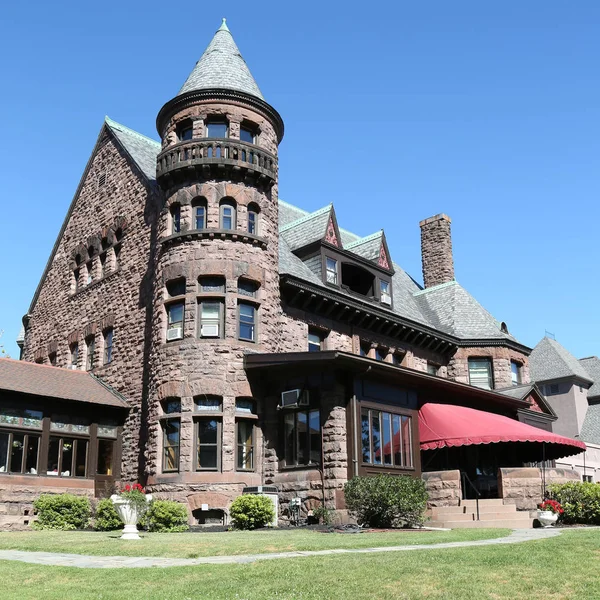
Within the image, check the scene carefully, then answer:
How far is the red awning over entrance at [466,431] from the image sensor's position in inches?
957

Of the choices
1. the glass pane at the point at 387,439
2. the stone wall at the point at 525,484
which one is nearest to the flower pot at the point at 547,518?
the stone wall at the point at 525,484

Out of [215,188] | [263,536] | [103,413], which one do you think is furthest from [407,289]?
[263,536]

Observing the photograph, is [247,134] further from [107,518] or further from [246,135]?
[107,518]

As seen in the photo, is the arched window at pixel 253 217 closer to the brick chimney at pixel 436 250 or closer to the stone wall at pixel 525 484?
the stone wall at pixel 525 484

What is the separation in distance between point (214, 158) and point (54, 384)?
9.59 metres

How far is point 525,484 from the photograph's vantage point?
2250 centimetres

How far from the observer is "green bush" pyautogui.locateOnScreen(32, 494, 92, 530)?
2316 centimetres

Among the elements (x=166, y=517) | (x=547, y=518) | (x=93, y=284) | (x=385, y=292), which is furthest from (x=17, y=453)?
(x=385, y=292)

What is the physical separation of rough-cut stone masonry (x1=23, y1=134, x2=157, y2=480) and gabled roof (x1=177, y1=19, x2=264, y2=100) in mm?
4665

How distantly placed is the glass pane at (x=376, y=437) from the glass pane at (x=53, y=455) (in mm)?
10619

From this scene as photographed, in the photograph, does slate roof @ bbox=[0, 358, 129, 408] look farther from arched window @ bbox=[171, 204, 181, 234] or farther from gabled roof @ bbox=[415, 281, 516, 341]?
gabled roof @ bbox=[415, 281, 516, 341]

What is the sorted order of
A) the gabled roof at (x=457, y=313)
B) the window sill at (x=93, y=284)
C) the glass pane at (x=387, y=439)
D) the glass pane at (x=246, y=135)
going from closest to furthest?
1. the glass pane at (x=387, y=439)
2. the glass pane at (x=246, y=135)
3. the window sill at (x=93, y=284)
4. the gabled roof at (x=457, y=313)

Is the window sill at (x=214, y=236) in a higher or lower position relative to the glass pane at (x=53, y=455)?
higher

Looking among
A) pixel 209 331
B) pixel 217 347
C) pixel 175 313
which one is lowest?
pixel 217 347
